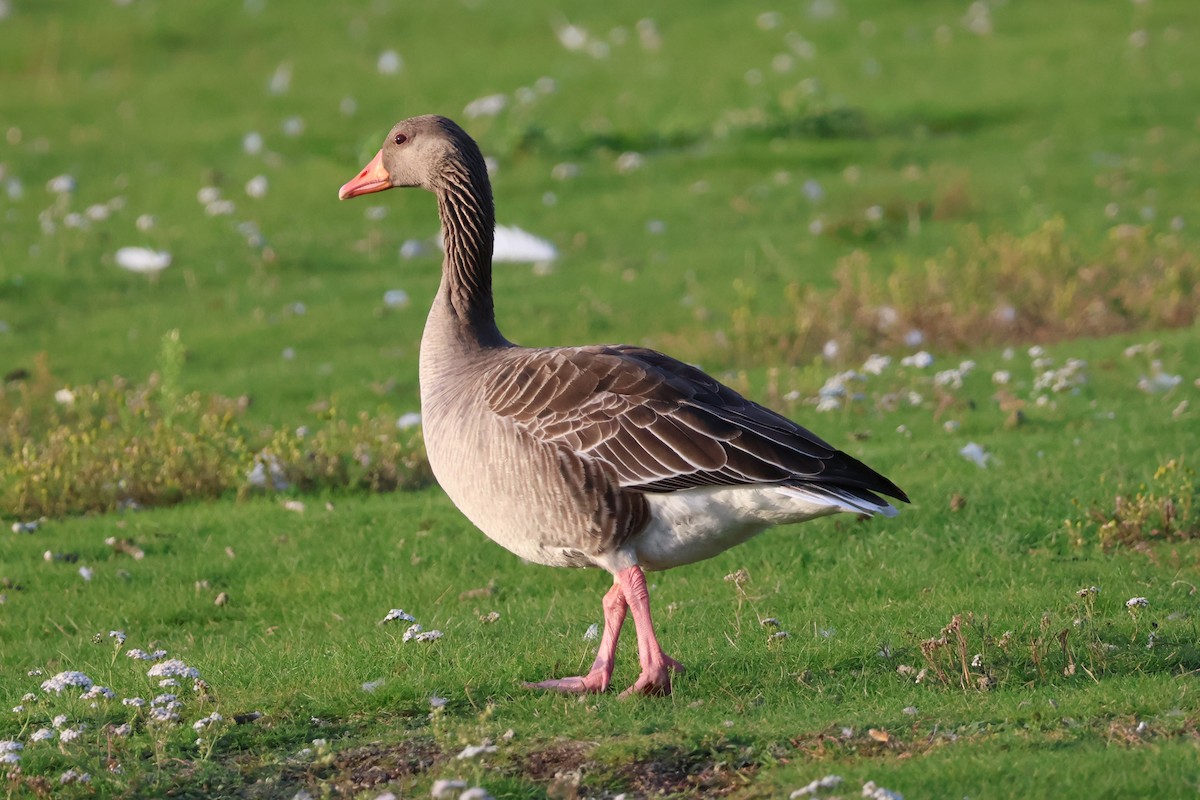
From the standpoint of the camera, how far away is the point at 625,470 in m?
6.22

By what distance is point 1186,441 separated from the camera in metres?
9.56

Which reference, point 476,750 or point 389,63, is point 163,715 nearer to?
point 476,750

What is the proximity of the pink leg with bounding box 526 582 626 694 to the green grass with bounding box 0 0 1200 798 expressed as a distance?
127 mm

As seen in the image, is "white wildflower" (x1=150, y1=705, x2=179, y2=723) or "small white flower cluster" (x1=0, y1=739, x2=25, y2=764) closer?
"small white flower cluster" (x1=0, y1=739, x2=25, y2=764)

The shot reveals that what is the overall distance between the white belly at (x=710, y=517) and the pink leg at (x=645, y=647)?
12 cm

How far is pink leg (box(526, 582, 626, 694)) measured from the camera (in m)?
6.36

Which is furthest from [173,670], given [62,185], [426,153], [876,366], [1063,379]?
[62,185]

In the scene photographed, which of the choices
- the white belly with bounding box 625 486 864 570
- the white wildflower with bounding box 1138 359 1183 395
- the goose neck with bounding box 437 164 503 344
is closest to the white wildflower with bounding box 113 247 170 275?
the goose neck with bounding box 437 164 503 344

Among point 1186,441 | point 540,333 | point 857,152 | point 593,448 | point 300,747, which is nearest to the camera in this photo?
point 300,747

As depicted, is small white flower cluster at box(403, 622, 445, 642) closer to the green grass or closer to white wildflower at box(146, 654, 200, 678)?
the green grass

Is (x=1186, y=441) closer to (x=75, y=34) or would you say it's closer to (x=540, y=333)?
(x=540, y=333)

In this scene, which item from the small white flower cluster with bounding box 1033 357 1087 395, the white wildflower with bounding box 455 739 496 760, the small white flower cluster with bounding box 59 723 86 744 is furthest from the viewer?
the small white flower cluster with bounding box 1033 357 1087 395

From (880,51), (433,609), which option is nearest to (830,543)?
(433,609)

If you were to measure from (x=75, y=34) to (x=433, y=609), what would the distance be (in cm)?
1933
